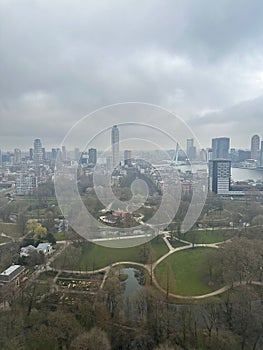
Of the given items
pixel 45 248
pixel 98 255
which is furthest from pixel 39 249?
pixel 98 255

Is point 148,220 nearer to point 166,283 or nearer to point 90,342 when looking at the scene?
point 166,283

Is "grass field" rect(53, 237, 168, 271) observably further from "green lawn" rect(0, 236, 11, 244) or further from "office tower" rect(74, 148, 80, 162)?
"green lawn" rect(0, 236, 11, 244)

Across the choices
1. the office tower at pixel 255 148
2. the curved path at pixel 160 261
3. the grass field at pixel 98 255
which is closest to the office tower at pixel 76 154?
the grass field at pixel 98 255

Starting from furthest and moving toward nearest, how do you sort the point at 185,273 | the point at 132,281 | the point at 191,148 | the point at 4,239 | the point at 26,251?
the point at 4,239
the point at 191,148
the point at 26,251
the point at 185,273
the point at 132,281

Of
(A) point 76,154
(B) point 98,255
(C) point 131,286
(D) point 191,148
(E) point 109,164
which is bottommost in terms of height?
(C) point 131,286

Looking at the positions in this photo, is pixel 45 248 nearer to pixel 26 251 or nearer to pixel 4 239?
pixel 26 251

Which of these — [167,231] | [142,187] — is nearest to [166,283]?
[167,231]
